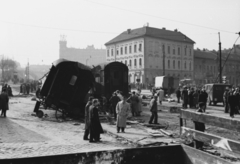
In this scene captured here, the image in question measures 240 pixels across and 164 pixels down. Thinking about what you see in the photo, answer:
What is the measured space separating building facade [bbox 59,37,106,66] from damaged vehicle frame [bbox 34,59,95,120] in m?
164

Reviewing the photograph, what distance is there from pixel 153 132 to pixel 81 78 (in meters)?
6.50

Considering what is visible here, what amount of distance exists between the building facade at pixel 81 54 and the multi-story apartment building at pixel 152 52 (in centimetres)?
10248

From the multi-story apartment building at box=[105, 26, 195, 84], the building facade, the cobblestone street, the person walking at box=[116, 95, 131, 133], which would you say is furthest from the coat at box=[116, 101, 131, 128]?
the building facade

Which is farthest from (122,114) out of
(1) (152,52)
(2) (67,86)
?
(1) (152,52)

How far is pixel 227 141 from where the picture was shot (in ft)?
16.1

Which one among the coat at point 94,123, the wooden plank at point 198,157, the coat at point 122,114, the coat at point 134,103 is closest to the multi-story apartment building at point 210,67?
the coat at point 134,103

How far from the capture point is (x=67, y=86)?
53.8 feet

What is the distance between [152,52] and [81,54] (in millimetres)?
120155

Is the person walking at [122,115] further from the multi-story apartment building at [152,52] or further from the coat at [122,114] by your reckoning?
the multi-story apartment building at [152,52]

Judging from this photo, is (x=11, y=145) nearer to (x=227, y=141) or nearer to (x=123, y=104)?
(x=123, y=104)

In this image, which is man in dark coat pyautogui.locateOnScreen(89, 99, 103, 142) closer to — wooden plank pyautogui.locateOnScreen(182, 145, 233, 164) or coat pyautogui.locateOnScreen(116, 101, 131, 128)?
coat pyautogui.locateOnScreen(116, 101, 131, 128)

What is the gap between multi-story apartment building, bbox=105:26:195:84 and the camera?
229 feet

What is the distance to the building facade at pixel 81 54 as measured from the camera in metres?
182

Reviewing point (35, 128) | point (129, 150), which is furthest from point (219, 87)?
point (129, 150)
